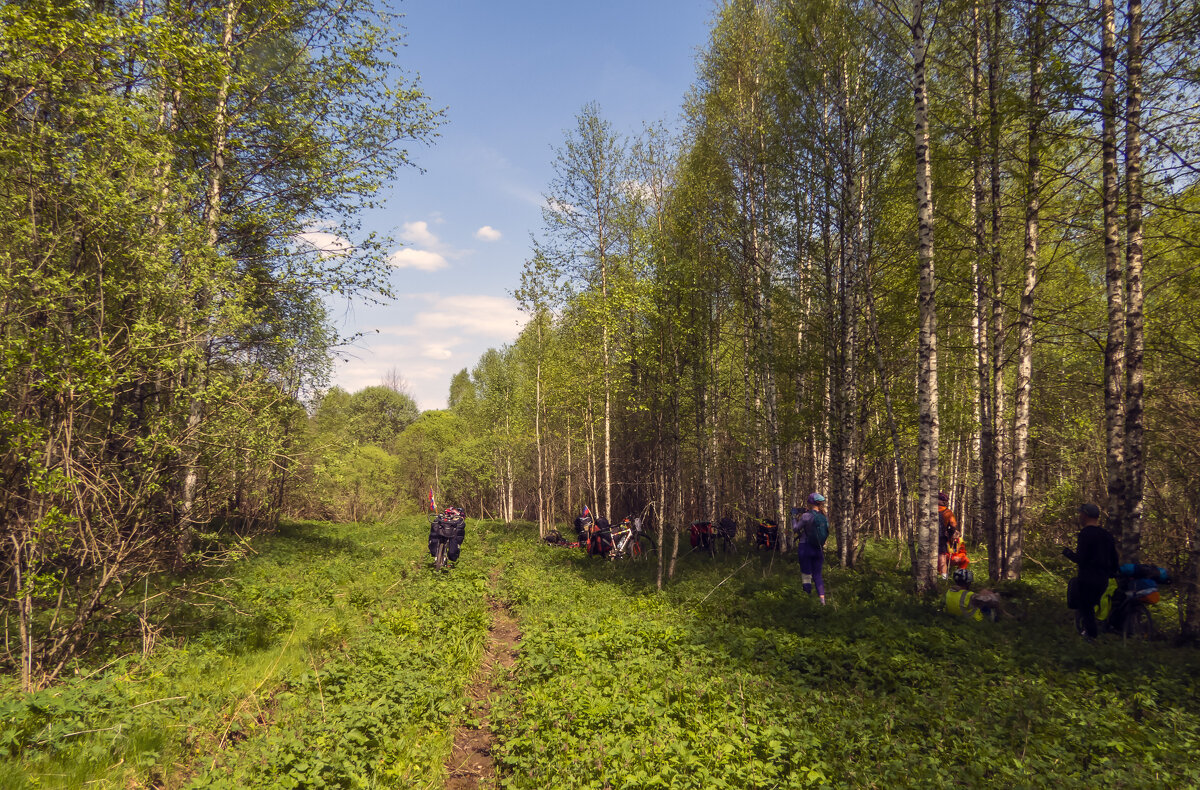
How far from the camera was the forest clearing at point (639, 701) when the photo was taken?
4.41 meters

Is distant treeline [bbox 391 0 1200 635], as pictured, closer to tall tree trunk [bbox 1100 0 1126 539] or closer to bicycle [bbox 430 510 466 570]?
tall tree trunk [bbox 1100 0 1126 539]

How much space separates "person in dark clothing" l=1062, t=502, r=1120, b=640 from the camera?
7.08 m

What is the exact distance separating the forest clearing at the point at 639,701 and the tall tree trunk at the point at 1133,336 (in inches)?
63.2

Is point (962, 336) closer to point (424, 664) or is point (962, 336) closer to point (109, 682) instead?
point (424, 664)

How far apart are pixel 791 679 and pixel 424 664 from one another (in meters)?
4.98

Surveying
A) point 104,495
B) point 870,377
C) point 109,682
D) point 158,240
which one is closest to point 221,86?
point 158,240

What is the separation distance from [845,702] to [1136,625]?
5.00 metres

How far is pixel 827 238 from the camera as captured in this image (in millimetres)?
12711

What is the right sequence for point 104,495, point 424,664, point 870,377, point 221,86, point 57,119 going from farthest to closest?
point 870,377 < point 221,86 < point 57,119 < point 424,664 < point 104,495

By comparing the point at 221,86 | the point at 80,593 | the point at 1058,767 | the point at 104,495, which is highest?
the point at 221,86

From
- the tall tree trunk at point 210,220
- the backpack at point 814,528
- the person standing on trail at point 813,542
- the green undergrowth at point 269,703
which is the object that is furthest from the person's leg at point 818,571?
the tall tree trunk at point 210,220

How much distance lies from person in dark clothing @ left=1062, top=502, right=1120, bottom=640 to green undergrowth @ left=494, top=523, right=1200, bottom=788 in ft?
1.16

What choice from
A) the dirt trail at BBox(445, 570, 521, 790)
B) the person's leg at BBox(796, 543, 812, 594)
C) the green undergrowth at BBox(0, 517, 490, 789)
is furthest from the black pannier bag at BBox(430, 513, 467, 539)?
the person's leg at BBox(796, 543, 812, 594)

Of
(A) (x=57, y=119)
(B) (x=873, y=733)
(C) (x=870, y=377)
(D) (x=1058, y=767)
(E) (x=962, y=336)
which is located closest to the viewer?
(D) (x=1058, y=767)
